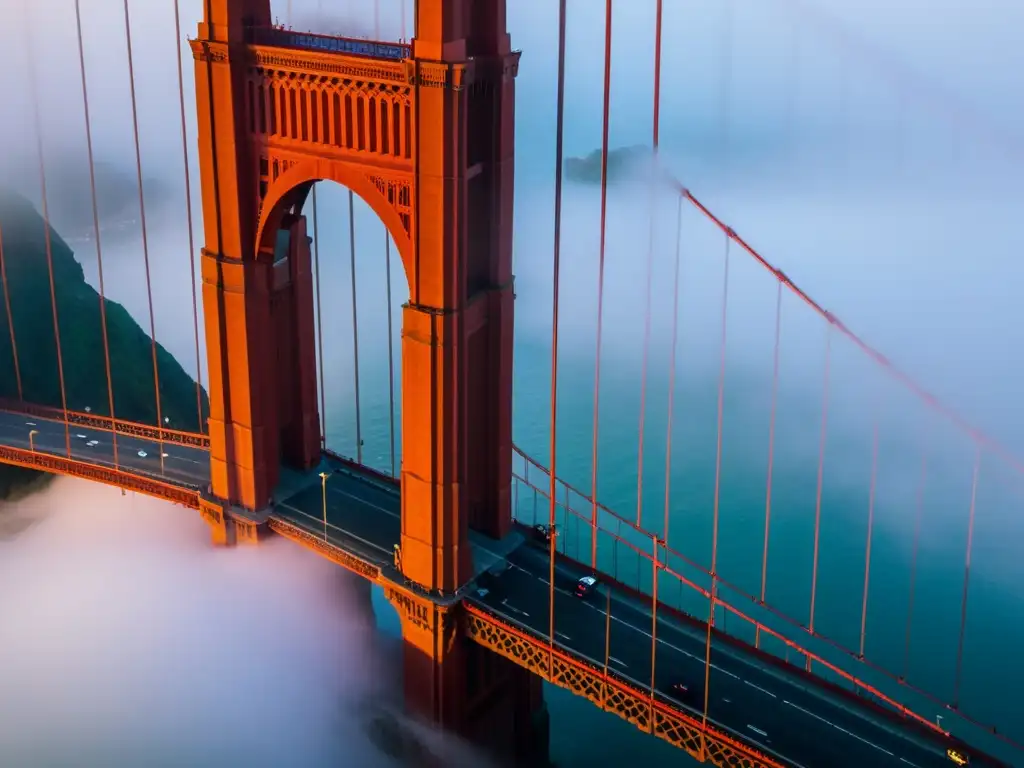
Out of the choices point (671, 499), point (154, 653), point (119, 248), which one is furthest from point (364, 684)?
point (119, 248)

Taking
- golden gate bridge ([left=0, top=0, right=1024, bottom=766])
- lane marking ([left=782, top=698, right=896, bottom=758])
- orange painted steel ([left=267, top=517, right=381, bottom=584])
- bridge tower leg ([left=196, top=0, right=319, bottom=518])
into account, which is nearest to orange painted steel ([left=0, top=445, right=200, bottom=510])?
golden gate bridge ([left=0, top=0, right=1024, bottom=766])

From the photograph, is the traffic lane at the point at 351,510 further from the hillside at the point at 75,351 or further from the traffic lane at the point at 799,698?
the hillside at the point at 75,351

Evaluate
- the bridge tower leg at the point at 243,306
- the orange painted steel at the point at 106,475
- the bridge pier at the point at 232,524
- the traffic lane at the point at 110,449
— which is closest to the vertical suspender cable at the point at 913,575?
the bridge tower leg at the point at 243,306

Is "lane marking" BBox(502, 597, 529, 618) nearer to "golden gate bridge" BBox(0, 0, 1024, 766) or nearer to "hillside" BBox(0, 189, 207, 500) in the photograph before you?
"golden gate bridge" BBox(0, 0, 1024, 766)

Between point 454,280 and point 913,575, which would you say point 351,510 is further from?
point 913,575

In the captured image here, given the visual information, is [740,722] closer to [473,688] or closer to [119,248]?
[473,688]

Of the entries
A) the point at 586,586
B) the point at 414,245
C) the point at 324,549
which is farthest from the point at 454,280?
the point at 324,549
